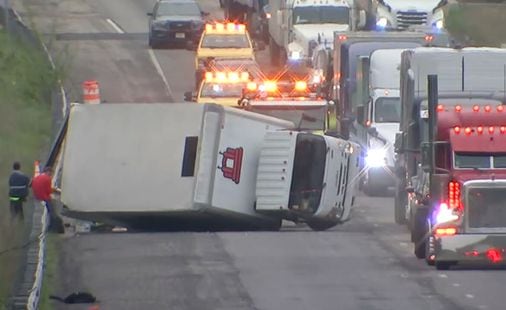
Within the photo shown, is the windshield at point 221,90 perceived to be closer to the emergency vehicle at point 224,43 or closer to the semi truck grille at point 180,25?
the emergency vehicle at point 224,43

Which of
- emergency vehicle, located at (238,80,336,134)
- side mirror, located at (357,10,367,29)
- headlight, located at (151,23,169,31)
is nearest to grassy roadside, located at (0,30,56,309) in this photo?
emergency vehicle, located at (238,80,336,134)

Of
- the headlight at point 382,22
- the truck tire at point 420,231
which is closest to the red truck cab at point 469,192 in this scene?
the truck tire at point 420,231

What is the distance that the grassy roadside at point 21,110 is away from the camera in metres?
32.9

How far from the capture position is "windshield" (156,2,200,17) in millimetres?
60531

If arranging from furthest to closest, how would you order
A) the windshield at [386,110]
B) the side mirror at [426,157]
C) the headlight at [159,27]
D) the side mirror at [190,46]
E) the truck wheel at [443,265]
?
1. the side mirror at [190,46]
2. the headlight at [159,27]
3. the windshield at [386,110]
4. the side mirror at [426,157]
5. the truck wheel at [443,265]

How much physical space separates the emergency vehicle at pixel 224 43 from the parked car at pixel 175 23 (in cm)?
535

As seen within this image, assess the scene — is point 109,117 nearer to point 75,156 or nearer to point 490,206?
point 75,156

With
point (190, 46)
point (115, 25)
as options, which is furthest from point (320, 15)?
point (115, 25)

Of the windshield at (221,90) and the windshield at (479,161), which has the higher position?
the windshield at (221,90)

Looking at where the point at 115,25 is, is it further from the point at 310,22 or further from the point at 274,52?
the point at 310,22

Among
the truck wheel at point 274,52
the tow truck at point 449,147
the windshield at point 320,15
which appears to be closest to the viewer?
the tow truck at point 449,147

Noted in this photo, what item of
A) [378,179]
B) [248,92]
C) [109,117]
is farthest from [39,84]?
[109,117]

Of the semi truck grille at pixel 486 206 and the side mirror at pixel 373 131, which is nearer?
the semi truck grille at pixel 486 206

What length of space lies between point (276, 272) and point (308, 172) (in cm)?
658
